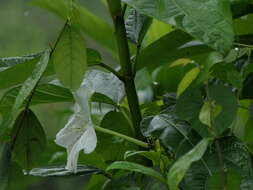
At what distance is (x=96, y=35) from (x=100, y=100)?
220mm

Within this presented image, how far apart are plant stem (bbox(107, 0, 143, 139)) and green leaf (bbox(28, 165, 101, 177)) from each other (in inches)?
2.8

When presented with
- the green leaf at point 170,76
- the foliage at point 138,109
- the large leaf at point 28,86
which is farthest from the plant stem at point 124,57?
the green leaf at point 170,76

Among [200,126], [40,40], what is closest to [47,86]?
[200,126]

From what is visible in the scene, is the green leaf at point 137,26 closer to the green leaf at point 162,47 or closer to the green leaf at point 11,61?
the green leaf at point 162,47

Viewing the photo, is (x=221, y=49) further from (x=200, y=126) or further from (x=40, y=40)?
(x=40, y=40)

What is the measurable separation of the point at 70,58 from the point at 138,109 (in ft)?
0.43

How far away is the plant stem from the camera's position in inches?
19.8

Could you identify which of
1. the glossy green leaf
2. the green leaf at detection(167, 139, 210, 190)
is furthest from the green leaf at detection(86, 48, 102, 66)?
the glossy green leaf

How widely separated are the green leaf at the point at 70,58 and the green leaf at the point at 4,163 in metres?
0.11

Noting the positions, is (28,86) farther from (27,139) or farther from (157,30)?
(157,30)

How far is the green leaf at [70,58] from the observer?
1.37 ft

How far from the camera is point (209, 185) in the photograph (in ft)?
1.25

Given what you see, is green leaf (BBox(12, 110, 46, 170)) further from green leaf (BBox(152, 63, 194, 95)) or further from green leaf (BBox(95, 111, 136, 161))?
green leaf (BBox(152, 63, 194, 95))

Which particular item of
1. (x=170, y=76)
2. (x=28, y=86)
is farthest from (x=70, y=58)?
(x=170, y=76)
